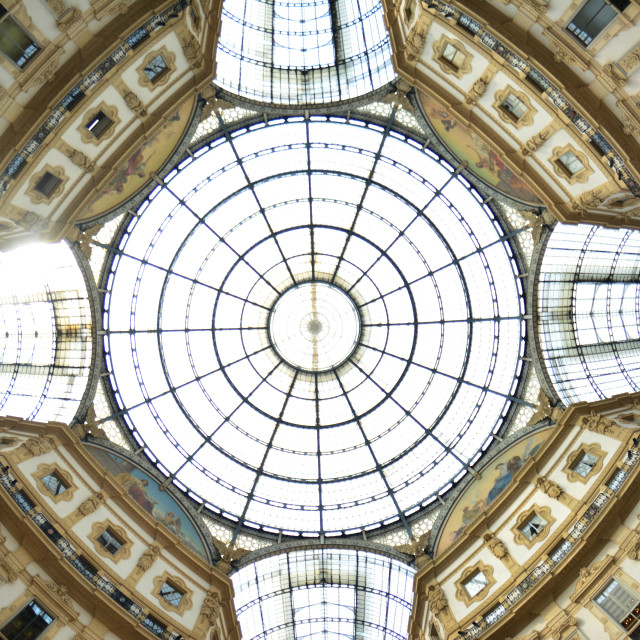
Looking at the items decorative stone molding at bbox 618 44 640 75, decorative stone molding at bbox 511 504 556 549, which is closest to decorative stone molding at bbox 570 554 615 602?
decorative stone molding at bbox 511 504 556 549

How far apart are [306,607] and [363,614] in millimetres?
2470

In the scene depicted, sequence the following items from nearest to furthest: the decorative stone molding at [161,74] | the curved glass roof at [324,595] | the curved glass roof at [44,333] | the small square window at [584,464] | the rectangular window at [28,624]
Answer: the rectangular window at [28,624] → the decorative stone molding at [161,74] → the small square window at [584,464] → the curved glass roof at [44,333] → the curved glass roof at [324,595]

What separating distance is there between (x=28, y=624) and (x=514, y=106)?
786 inches

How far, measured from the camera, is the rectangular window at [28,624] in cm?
1523

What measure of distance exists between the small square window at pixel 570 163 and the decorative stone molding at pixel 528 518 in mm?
10805

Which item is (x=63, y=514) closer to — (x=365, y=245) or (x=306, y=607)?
(x=306, y=607)

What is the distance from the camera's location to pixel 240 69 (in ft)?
68.7

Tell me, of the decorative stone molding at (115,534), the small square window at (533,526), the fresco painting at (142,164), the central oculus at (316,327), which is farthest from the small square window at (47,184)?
the small square window at (533,526)

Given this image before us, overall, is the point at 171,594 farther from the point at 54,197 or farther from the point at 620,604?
the point at 620,604

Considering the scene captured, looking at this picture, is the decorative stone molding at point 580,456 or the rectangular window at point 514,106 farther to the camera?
the decorative stone molding at point 580,456

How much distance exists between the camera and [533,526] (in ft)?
65.2

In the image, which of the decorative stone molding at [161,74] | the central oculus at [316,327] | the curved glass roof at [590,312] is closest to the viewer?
the decorative stone molding at [161,74]

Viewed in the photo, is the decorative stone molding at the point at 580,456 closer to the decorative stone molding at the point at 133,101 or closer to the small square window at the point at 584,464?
the small square window at the point at 584,464

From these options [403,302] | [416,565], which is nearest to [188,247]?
[403,302]
